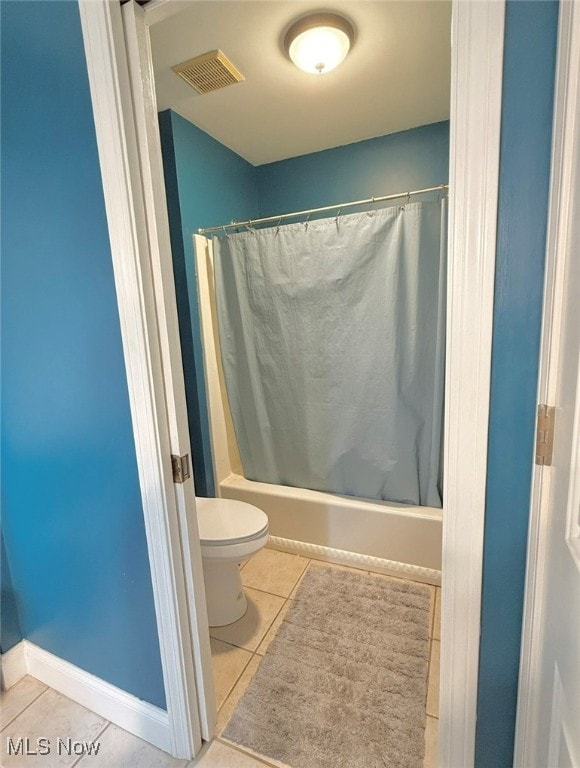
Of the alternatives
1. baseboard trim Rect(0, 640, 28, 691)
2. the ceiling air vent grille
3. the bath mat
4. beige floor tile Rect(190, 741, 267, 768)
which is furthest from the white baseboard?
the ceiling air vent grille

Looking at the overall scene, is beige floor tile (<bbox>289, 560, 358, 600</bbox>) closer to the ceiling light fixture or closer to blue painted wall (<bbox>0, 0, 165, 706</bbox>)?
blue painted wall (<bbox>0, 0, 165, 706</bbox>)

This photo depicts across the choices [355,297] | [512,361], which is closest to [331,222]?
[355,297]

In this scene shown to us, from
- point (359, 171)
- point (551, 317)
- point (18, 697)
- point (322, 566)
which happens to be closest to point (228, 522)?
point (322, 566)

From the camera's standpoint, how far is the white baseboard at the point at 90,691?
1.13 metres

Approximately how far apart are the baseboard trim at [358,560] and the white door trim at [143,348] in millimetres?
1006

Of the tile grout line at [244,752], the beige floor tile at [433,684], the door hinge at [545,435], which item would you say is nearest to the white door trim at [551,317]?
the door hinge at [545,435]

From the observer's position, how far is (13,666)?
4.48ft

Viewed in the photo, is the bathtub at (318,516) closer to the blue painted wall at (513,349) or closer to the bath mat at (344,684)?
the bath mat at (344,684)

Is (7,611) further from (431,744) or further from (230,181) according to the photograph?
(230,181)

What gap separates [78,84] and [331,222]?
117cm

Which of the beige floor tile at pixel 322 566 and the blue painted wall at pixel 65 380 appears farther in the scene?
the beige floor tile at pixel 322 566

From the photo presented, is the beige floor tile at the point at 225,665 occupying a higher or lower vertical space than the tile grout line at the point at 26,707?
lower

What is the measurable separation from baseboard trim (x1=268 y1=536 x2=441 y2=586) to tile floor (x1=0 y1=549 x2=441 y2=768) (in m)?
0.09

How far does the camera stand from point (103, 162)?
0.83 metres
